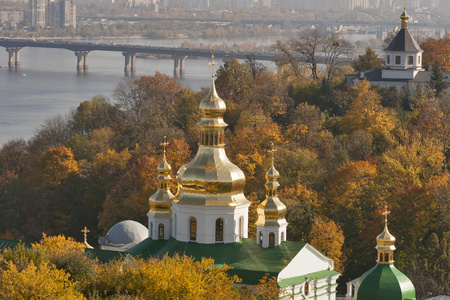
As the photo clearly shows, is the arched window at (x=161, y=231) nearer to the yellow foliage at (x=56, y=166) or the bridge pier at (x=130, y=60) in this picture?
the yellow foliage at (x=56, y=166)

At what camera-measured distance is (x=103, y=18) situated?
16125 cm

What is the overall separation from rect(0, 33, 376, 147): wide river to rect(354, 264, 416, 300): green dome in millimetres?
33254

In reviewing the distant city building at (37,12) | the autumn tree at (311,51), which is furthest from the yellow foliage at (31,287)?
the distant city building at (37,12)

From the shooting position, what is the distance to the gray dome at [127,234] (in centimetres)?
3453

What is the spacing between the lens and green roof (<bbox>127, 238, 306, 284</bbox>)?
26281mm

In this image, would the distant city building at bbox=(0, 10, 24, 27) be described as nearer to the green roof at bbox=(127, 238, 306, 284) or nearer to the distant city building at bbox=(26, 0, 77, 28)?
Answer: the distant city building at bbox=(26, 0, 77, 28)

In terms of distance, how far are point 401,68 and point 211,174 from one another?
20.9 m

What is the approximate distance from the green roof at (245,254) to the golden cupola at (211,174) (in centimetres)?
84

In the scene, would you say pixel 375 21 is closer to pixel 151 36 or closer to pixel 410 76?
pixel 151 36

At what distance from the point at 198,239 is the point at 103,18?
446 ft

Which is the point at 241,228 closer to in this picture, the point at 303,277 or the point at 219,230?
the point at 219,230

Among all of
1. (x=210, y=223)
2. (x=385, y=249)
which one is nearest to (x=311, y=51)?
(x=210, y=223)

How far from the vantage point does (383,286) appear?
25.3m

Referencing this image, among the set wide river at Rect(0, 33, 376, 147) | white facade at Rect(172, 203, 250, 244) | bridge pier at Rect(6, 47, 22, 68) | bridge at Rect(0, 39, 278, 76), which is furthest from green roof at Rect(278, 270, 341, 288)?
bridge pier at Rect(6, 47, 22, 68)
